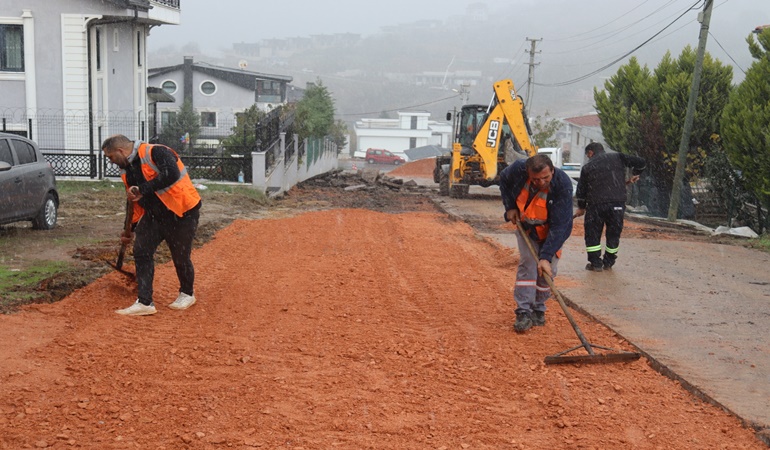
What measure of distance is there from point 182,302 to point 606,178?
19.7ft

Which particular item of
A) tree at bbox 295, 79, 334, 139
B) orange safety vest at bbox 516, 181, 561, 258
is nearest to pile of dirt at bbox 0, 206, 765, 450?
orange safety vest at bbox 516, 181, 561, 258

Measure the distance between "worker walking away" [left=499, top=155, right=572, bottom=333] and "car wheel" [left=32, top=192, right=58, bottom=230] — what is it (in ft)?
27.7

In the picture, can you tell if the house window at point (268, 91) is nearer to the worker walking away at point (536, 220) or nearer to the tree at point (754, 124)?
the tree at point (754, 124)

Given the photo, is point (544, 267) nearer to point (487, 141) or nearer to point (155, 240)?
point (155, 240)

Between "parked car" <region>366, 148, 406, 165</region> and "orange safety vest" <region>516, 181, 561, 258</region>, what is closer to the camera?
"orange safety vest" <region>516, 181, 561, 258</region>

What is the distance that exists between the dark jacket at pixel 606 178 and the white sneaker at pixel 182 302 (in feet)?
18.0

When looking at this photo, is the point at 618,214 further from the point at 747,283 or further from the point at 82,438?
the point at 82,438

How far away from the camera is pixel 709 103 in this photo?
2534cm

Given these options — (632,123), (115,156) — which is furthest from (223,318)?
(632,123)

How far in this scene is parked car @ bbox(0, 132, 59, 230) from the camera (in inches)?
487

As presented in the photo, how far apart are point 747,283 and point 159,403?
813 cm

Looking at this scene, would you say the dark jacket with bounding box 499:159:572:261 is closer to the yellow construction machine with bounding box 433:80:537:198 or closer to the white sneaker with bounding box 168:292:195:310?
the white sneaker with bounding box 168:292:195:310

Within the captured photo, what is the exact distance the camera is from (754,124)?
1756 centimetres

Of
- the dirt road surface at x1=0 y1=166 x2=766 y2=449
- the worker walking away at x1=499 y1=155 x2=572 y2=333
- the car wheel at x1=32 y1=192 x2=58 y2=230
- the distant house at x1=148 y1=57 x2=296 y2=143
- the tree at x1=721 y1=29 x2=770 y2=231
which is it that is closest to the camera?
the dirt road surface at x1=0 y1=166 x2=766 y2=449
